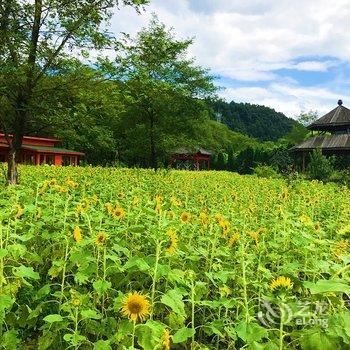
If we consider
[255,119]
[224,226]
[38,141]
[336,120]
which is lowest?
[224,226]

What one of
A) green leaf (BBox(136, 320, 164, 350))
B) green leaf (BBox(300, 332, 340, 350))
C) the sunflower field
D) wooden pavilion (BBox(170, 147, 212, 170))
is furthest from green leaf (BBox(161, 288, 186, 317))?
wooden pavilion (BBox(170, 147, 212, 170))

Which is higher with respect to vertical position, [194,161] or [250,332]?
[194,161]

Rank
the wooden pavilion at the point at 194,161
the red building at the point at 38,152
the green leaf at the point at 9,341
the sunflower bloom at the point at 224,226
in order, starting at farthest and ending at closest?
the wooden pavilion at the point at 194,161
the red building at the point at 38,152
the sunflower bloom at the point at 224,226
the green leaf at the point at 9,341

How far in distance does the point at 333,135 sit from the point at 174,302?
34006 mm

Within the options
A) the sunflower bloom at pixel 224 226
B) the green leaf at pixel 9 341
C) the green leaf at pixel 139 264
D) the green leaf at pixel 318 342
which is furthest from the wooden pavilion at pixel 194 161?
the green leaf at pixel 318 342

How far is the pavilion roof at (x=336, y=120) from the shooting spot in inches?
1310

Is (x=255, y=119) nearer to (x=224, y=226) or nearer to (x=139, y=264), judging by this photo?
(x=224, y=226)

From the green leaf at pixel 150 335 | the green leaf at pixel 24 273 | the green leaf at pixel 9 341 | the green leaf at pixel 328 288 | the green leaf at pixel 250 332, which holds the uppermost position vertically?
the green leaf at pixel 328 288

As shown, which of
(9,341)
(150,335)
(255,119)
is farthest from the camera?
(255,119)

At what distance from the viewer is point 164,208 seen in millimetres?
3820

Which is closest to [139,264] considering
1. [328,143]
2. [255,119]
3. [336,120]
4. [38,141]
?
[328,143]

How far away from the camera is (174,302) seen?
2283mm

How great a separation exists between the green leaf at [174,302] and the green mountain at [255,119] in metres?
119

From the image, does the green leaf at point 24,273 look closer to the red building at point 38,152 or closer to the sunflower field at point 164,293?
the sunflower field at point 164,293
